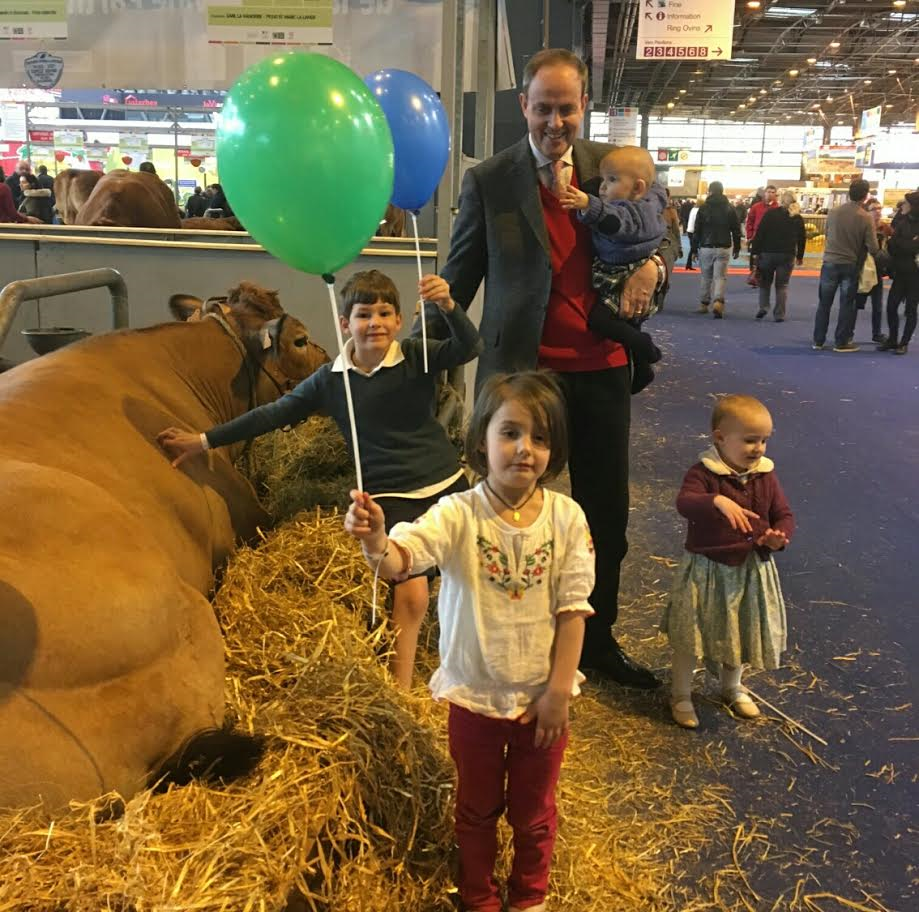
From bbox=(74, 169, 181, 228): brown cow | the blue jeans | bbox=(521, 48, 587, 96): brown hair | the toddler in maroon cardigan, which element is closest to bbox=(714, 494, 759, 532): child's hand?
the toddler in maroon cardigan

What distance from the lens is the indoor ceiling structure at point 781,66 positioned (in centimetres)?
2197

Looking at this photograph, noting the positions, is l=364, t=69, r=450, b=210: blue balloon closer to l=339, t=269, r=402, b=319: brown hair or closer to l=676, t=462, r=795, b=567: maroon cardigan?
l=339, t=269, r=402, b=319: brown hair

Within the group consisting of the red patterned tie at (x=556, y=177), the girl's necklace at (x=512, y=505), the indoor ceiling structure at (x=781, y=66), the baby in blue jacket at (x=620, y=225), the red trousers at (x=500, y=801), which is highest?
the indoor ceiling structure at (x=781, y=66)

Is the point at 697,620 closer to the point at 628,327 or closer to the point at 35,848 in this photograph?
the point at 628,327

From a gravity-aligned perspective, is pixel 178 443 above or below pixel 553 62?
below

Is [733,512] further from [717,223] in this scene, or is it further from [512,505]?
[717,223]

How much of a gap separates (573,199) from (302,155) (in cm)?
97

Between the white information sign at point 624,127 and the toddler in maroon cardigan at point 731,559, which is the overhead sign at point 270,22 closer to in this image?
the toddler in maroon cardigan at point 731,559

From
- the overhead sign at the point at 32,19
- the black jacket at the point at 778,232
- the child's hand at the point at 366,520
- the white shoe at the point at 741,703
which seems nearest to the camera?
the child's hand at the point at 366,520

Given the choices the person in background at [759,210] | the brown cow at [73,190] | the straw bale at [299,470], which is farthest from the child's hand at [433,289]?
the person in background at [759,210]

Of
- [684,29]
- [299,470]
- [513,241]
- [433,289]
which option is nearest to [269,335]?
[299,470]

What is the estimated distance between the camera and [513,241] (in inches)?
111

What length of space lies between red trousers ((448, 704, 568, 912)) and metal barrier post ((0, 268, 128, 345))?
2.01m

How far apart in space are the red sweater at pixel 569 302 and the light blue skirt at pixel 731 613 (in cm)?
75
